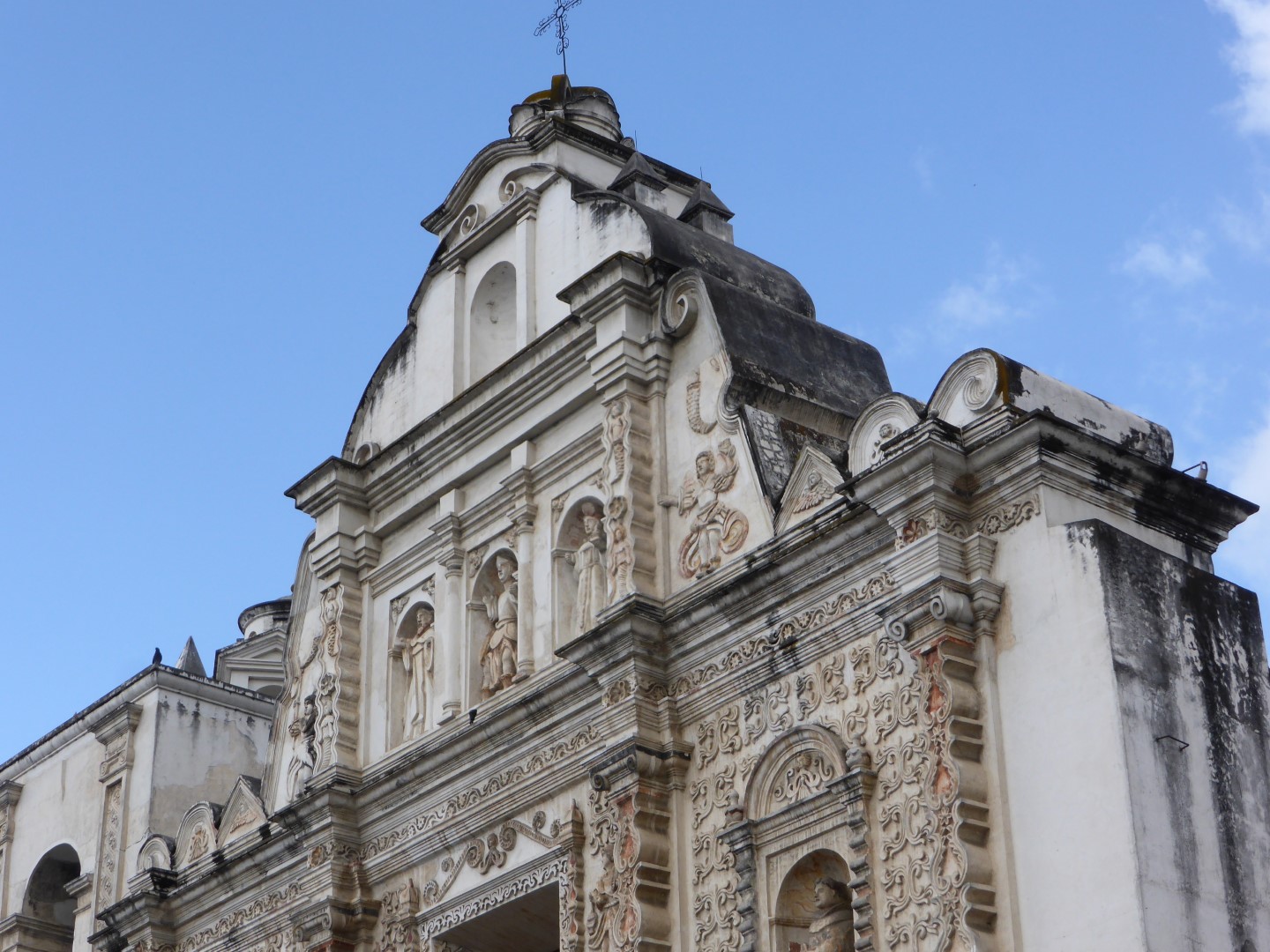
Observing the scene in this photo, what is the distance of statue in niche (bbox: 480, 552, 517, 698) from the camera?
1706cm

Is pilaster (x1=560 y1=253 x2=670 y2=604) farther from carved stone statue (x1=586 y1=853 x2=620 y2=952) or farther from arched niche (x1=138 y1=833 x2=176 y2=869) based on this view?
arched niche (x1=138 y1=833 x2=176 y2=869)

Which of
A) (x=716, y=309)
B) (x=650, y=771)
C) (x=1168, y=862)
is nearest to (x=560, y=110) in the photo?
(x=716, y=309)

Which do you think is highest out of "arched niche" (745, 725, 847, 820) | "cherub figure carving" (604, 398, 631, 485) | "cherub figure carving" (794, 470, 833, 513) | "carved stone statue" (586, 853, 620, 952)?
"cherub figure carving" (604, 398, 631, 485)

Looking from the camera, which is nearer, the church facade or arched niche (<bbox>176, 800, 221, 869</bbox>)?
the church facade

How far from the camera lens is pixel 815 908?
1365 cm

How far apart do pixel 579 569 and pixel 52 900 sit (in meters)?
9.91

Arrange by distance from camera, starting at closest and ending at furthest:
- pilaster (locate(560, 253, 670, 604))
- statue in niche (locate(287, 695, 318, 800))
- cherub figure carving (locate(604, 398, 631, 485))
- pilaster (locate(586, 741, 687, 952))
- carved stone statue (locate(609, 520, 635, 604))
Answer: pilaster (locate(586, 741, 687, 952))
carved stone statue (locate(609, 520, 635, 604))
pilaster (locate(560, 253, 670, 604))
cherub figure carving (locate(604, 398, 631, 485))
statue in niche (locate(287, 695, 318, 800))

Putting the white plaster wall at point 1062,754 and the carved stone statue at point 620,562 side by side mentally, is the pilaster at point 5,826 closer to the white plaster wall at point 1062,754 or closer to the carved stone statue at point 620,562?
the carved stone statue at point 620,562

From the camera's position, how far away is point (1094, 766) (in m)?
12.0

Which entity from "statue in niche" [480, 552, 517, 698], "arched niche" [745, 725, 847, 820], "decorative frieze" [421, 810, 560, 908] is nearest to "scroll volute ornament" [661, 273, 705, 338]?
"statue in niche" [480, 552, 517, 698]

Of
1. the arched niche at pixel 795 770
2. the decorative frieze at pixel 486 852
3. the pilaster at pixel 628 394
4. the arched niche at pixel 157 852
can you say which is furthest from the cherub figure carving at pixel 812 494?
the arched niche at pixel 157 852

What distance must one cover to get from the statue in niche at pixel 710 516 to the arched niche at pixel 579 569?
30.6 inches

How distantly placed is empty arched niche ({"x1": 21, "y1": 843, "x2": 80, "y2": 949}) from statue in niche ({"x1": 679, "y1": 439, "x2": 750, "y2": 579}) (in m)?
10.6

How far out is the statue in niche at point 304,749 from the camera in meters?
18.6
